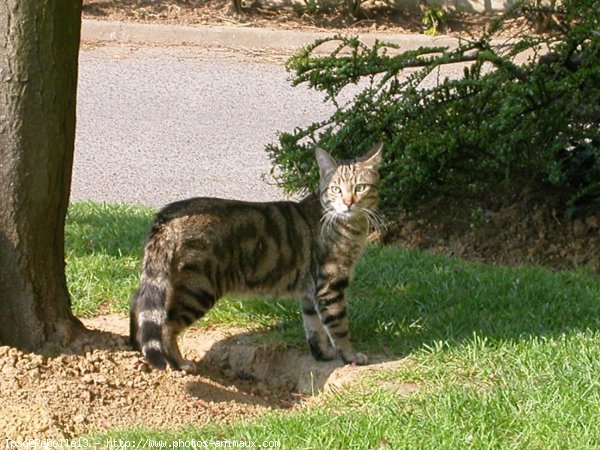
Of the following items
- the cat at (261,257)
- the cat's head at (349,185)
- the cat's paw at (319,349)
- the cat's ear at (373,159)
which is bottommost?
the cat's paw at (319,349)

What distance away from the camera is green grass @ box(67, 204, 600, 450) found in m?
4.79

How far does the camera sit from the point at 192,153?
11461mm

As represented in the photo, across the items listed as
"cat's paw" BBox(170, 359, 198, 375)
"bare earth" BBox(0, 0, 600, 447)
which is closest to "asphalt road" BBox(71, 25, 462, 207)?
"bare earth" BBox(0, 0, 600, 447)

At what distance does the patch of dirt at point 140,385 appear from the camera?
5.09 m

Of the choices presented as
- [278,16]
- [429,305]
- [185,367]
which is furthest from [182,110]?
[185,367]

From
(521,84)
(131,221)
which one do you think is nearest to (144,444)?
(131,221)

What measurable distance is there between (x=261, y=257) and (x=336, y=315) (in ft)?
1.73

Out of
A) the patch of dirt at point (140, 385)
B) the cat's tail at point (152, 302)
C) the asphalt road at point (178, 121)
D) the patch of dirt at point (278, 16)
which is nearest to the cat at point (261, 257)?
the cat's tail at point (152, 302)

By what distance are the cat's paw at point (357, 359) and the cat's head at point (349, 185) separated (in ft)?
2.64

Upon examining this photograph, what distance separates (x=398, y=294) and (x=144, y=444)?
8.51 ft

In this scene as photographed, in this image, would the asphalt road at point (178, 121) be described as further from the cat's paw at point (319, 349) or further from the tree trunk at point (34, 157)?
the tree trunk at point (34, 157)

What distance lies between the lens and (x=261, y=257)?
20.2ft

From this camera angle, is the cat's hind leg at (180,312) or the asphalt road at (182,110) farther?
the asphalt road at (182,110)

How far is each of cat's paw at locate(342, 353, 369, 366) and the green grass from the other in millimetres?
156
